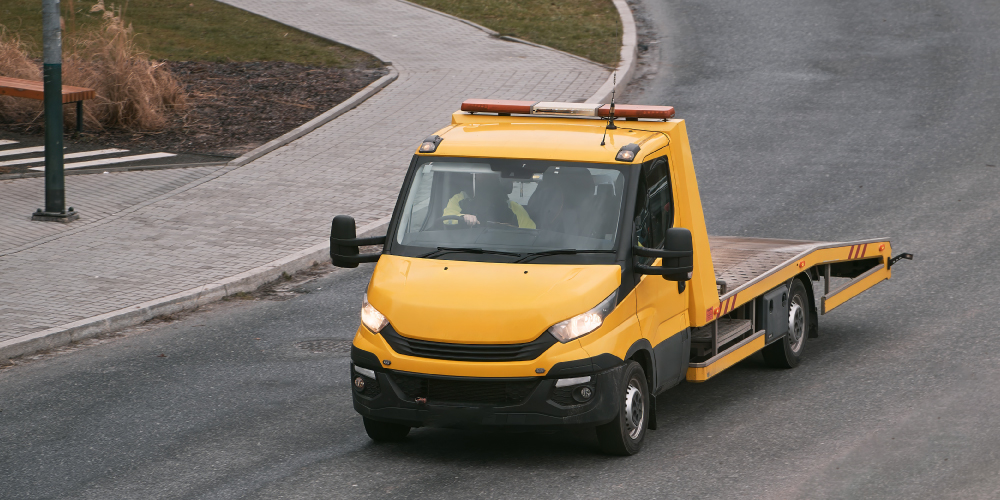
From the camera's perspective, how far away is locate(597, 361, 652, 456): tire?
7512 millimetres

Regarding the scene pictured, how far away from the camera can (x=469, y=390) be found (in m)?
7.32

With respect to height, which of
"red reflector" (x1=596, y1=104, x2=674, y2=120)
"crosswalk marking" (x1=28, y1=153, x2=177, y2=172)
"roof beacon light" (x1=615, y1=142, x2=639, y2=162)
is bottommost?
"crosswalk marking" (x1=28, y1=153, x2=177, y2=172)

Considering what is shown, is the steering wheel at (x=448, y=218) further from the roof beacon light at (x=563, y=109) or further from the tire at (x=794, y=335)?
the tire at (x=794, y=335)

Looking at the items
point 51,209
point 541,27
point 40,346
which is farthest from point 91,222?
point 541,27

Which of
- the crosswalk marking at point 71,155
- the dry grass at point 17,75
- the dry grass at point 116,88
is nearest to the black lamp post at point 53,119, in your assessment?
the crosswalk marking at point 71,155

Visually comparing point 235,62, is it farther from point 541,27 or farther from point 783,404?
point 783,404

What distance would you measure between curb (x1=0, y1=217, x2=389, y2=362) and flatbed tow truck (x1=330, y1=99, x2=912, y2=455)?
12.2 ft

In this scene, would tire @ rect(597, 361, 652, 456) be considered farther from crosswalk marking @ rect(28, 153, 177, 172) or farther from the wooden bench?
the wooden bench

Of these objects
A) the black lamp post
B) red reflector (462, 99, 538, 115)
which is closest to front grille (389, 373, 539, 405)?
red reflector (462, 99, 538, 115)

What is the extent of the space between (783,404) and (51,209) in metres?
9.51

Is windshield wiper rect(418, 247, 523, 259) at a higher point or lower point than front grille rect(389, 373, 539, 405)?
higher

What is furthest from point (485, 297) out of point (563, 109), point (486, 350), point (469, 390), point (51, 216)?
point (51, 216)

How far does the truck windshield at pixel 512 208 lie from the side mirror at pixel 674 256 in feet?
0.91

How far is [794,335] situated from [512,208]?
3.33 metres
